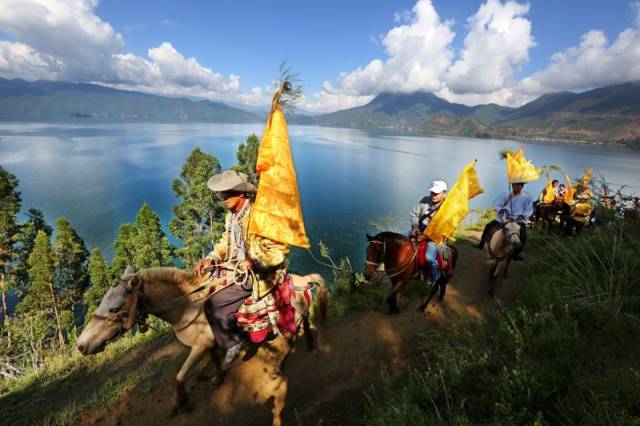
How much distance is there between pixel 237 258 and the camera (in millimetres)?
4520

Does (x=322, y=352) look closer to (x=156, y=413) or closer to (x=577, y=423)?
(x=156, y=413)

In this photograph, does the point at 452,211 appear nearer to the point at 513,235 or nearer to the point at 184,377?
the point at 513,235

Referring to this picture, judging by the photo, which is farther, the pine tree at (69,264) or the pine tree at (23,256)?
the pine tree at (69,264)

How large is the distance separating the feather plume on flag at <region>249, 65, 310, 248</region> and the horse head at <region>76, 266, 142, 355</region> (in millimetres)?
1859

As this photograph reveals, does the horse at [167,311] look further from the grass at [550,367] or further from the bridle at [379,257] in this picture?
the grass at [550,367]

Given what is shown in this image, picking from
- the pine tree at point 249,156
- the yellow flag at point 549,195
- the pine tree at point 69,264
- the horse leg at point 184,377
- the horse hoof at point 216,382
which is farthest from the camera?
the pine tree at point 249,156

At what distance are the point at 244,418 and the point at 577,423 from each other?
4.37 m

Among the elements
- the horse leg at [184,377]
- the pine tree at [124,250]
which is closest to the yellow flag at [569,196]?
the horse leg at [184,377]

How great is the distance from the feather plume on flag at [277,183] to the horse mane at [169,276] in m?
1.59

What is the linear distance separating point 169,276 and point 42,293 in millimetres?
23853

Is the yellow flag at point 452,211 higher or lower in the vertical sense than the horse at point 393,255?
higher

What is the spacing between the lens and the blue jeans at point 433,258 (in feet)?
21.3

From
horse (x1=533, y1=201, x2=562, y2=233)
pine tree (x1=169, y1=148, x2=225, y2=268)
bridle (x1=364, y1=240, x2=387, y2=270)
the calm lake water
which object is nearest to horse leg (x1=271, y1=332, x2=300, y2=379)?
bridle (x1=364, y1=240, x2=387, y2=270)

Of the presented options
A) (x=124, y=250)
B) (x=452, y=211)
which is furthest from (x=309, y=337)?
(x=124, y=250)
